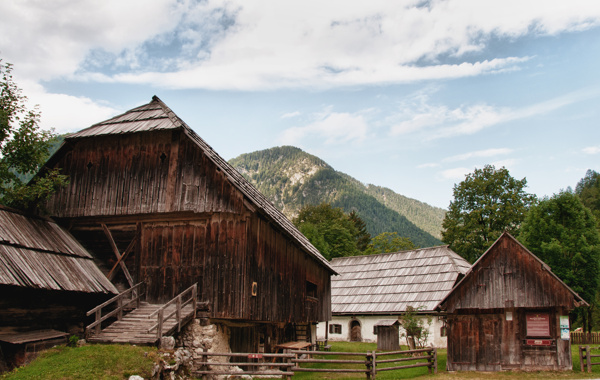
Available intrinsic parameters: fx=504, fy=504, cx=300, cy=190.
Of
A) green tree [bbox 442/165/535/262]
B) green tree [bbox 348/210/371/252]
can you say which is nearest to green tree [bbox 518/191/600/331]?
green tree [bbox 442/165/535/262]

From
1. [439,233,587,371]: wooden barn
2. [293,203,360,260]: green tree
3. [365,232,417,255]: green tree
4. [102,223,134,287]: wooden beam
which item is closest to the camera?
[102,223,134,287]: wooden beam

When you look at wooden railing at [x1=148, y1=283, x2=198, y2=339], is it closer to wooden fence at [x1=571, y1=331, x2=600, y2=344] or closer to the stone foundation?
the stone foundation

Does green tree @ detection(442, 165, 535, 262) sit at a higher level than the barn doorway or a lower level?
higher

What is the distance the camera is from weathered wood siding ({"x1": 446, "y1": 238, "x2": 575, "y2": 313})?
18.2m

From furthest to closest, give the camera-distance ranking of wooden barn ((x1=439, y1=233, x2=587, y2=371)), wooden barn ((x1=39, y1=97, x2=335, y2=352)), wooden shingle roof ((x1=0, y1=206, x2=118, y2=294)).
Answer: wooden barn ((x1=439, y1=233, x2=587, y2=371))
wooden barn ((x1=39, y1=97, x2=335, y2=352))
wooden shingle roof ((x1=0, y1=206, x2=118, y2=294))

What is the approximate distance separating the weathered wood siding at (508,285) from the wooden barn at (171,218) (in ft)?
24.2

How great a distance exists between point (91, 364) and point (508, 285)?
47.4 ft

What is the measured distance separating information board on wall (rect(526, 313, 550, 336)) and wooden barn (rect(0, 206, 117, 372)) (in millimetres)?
14937

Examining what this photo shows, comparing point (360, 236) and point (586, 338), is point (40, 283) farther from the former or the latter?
point (360, 236)

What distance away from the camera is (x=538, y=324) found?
18.5m

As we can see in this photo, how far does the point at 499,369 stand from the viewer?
1867 centimetres

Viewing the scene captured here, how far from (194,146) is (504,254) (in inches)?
483

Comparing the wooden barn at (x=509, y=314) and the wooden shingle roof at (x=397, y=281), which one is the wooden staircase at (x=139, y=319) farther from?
the wooden shingle roof at (x=397, y=281)

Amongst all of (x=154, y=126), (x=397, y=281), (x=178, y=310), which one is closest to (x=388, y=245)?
(x=397, y=281)
